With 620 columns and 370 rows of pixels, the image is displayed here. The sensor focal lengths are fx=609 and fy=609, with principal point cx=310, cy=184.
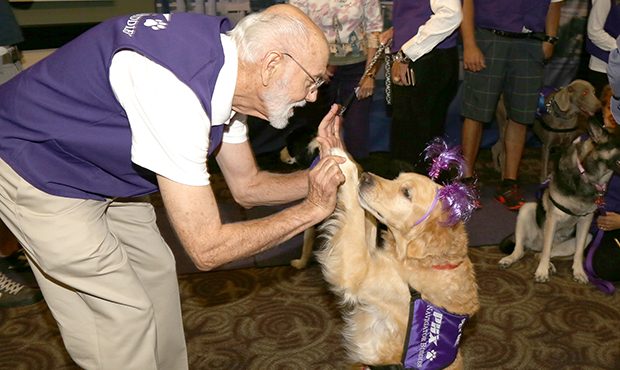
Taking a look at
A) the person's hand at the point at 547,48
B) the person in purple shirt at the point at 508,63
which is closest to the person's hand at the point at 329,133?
the person in purple shirt at the point at 508,63

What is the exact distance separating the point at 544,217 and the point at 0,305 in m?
3.55

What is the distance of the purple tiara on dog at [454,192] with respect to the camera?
2.34m

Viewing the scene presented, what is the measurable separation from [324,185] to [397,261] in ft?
2.55

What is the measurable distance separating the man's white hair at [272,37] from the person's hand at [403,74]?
7.82 feet

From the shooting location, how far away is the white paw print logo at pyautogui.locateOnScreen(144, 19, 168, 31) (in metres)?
1.77

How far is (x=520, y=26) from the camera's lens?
4.72 m

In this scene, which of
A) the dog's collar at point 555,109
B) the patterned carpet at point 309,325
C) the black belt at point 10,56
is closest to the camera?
the patterned carpet at point 309,325

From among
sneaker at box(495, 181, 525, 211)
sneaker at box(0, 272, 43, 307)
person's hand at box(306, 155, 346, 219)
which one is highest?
person's hand at box(306, 155, 346, 219)

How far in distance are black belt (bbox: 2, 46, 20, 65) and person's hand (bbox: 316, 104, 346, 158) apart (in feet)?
8.38

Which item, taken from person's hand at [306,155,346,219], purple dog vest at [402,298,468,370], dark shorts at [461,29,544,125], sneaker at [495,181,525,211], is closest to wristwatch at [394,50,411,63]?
dark shorts at [461,29,544,125]

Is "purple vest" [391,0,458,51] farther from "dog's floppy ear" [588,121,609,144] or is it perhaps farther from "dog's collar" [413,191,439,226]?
"dog's collar" [413,191,439,226]

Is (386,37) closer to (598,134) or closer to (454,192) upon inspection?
(598,134)

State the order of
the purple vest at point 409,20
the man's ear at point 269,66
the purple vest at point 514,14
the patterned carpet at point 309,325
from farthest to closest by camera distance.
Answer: the purple vest at point 514,14 → the purple vest at point 409,20 → the patterned carpet at point 309,325 → the man's ear at point 269,66

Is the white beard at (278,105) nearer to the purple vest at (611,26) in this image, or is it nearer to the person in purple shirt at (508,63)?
the person in purple shirt at (508,63)
